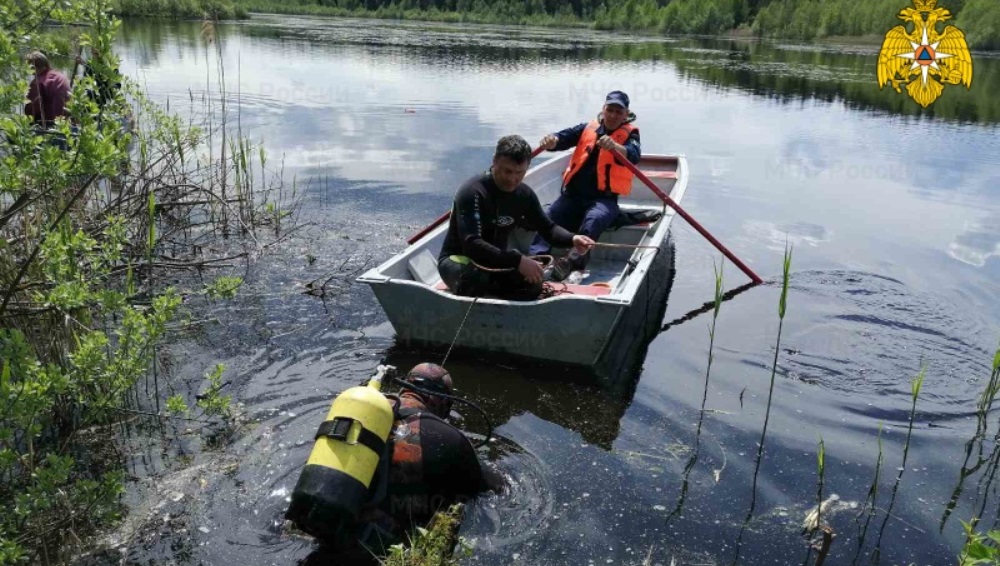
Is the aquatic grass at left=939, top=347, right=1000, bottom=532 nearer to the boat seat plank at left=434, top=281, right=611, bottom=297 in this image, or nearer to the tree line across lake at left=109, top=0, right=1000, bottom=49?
the boat seat plank at left=434, top=281, right=611, bottom=297

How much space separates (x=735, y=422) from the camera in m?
5.16

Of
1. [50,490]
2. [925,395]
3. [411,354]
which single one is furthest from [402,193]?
[50,490]

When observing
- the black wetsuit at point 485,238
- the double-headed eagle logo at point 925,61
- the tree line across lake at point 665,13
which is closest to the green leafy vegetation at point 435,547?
the black wetsuit at point 485,238

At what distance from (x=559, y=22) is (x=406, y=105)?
48251mm

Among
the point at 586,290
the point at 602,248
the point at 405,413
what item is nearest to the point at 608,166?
the point at 602,248

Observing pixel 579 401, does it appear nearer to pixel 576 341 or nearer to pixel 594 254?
pixel 576 341

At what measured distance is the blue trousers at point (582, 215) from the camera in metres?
7.17

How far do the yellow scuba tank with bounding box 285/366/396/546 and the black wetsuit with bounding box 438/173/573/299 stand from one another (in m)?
2.31

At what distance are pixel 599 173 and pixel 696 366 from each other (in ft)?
7.68

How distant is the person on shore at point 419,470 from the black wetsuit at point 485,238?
1821 millimetres

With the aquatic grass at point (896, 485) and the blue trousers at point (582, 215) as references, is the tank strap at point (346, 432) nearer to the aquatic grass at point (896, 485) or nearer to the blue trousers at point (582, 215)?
the aquatic grass at point (896, 485)

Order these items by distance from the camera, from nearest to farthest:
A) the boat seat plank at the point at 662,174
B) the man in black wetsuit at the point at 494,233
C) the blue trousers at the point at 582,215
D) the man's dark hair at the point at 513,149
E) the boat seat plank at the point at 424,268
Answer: the man's dark hair at the point at 513,149 → the man in black wetsuit at the point at 494,233 → the boat seat plank at the point at 424,268 → the blue trousers at the point at 582,215 → the boat seat plank at the point at 662,174

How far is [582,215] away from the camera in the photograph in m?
7.62

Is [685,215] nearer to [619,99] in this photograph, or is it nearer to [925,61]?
[619,99]
